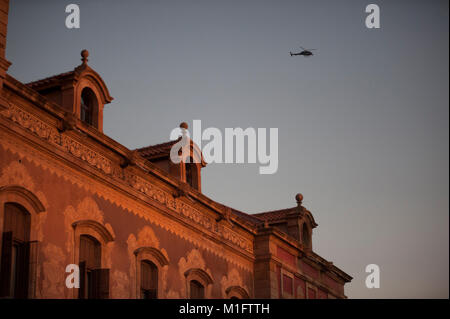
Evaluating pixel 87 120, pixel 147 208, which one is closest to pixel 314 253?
pixel 147 208

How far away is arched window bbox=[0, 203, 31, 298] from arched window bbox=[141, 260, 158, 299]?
509 cm

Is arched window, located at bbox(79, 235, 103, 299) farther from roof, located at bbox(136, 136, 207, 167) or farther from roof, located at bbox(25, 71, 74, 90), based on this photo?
roof, located at bbox(136, 136, 207, 167)

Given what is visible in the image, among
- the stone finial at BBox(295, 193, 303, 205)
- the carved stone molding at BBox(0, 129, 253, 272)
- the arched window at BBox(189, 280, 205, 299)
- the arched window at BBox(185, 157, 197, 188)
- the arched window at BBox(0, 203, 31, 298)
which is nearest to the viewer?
the arched window at BBox(0, 203, 31, 298)

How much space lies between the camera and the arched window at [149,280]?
21.7 m

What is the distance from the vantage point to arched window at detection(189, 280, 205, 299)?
24195 mm

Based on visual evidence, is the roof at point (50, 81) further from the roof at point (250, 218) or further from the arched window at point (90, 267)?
the roof at point (250, 218)

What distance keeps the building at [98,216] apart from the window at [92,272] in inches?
1.0

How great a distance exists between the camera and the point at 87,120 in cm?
2091

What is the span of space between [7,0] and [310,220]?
63.1 ft

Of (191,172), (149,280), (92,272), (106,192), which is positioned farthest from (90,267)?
(191,172)

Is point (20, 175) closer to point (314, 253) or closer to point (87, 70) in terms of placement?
point (87, 70)

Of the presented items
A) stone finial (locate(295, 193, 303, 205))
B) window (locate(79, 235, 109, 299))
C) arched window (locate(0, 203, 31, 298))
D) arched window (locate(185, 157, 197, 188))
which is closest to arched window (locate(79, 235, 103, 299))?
window (locate(79, 235, 109, 299))

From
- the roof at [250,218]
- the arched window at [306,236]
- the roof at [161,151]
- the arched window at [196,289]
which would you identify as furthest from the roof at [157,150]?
the arched window at [306,236]
